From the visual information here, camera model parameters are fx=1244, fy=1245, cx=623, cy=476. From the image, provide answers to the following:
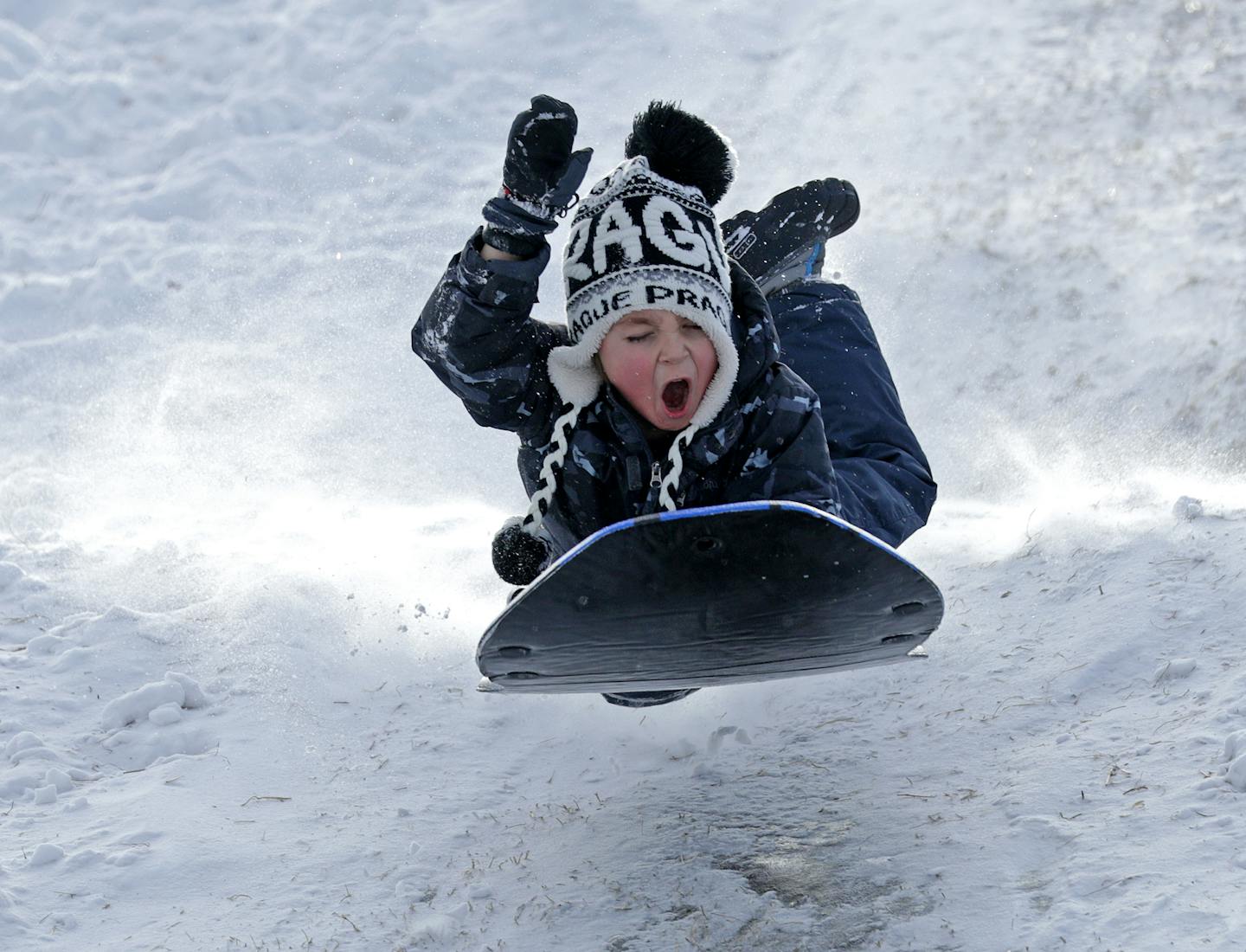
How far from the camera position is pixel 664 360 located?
A: 326 cm

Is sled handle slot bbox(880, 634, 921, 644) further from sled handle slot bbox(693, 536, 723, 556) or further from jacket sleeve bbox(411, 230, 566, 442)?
jacket sleeve bbox(411, 230, 566, 442)

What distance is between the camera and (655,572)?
8.51 ft

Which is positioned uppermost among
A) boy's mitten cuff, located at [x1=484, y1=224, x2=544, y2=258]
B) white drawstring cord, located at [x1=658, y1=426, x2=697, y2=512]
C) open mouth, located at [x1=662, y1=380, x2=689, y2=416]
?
boy's mitten cuff, located at [x1=484, y1=224, x2=544, y2=258]

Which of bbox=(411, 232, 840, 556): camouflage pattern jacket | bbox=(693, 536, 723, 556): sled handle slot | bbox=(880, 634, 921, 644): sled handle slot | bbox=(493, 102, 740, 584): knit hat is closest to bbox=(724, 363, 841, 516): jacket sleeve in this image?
bbox=(411, 232, 840, 556): camouflage pattern jacket

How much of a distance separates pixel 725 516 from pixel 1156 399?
5.23 m

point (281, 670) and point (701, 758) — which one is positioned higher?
point (281, 670)

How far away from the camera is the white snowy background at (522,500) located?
2.92 meters

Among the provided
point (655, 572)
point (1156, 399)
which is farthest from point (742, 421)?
point (1156, 399)

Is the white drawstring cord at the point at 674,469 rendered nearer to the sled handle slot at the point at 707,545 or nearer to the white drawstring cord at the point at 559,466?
the white drawstring cord at the point at 559,466

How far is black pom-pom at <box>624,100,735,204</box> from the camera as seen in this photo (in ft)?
11.2

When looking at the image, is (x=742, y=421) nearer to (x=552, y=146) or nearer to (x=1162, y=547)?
(x=552, y=146)

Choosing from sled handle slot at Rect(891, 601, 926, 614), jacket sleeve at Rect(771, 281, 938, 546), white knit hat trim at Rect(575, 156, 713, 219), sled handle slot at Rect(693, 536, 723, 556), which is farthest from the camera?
jacket sleeve at Rect(771, 281, 938, 546)

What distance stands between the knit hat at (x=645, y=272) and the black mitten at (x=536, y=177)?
24cm

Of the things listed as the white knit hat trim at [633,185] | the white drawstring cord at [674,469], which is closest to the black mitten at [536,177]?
the white knit hat trim at [633,185]
